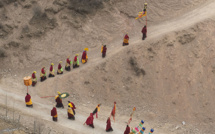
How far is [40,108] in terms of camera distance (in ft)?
61.7

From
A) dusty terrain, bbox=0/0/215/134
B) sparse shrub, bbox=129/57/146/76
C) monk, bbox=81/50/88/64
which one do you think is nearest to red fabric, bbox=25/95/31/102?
dusty terrain, bbox=0/0/215/134

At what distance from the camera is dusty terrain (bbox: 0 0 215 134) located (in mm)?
19172

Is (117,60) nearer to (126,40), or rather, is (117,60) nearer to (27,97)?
(126,40)

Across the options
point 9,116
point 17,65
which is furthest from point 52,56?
point 9,116

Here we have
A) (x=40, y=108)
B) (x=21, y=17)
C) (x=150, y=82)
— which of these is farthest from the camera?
(x=21, y=17)

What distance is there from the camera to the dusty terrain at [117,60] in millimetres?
19172

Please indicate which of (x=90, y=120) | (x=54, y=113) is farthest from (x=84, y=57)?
(x=90, y=120)

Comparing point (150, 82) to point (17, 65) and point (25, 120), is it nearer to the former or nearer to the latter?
point (25, 120)

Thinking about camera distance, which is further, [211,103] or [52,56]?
[52,56]

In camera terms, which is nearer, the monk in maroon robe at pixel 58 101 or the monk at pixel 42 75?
the monk in maroon robe at pixel 58 101

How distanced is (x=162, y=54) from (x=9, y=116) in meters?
10.5

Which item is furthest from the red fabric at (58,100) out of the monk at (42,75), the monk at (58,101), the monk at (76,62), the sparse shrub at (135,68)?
the sparse shrub at (135,68)

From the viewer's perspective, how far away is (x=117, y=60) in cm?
2108

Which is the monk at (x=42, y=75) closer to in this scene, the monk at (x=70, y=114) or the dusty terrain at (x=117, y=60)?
the dusty terrain at (x=117, y=60)
